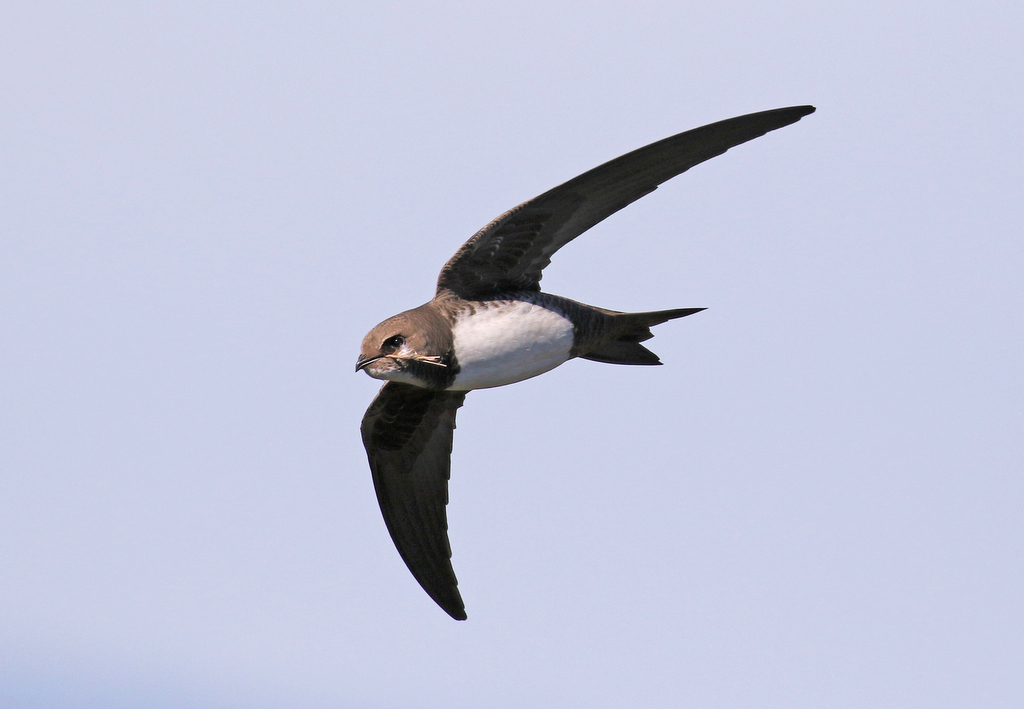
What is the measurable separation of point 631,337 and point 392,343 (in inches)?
99.2

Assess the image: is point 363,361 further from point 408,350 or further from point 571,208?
point 571,208

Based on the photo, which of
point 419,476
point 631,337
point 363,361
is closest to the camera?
point 363,361

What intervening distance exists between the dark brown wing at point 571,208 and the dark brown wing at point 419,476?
1543 mm

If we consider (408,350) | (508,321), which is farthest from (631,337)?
(408,350)

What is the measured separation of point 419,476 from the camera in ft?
37.2

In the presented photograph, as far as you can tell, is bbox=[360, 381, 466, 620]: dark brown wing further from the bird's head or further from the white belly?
the bird's head

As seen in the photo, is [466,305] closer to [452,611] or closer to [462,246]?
[462,246]

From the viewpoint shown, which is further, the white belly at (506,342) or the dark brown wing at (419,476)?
the dark brown wing at (419,476)

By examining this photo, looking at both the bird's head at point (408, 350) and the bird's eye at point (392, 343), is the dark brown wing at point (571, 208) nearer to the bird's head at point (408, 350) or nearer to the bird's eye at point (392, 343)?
the bird's head at point (408, 350)

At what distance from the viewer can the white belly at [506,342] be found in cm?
952

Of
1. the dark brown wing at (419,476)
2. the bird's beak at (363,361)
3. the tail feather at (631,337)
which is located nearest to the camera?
the bird's beak at (363,361)

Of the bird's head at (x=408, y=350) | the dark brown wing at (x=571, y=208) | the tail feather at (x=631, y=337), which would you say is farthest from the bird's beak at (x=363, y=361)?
the tail feather at (x=631, y=337)

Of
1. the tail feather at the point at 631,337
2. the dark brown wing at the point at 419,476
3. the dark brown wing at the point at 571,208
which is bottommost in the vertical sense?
the dark brown wing at the point at 419,476

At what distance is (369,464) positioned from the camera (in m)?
11.2
